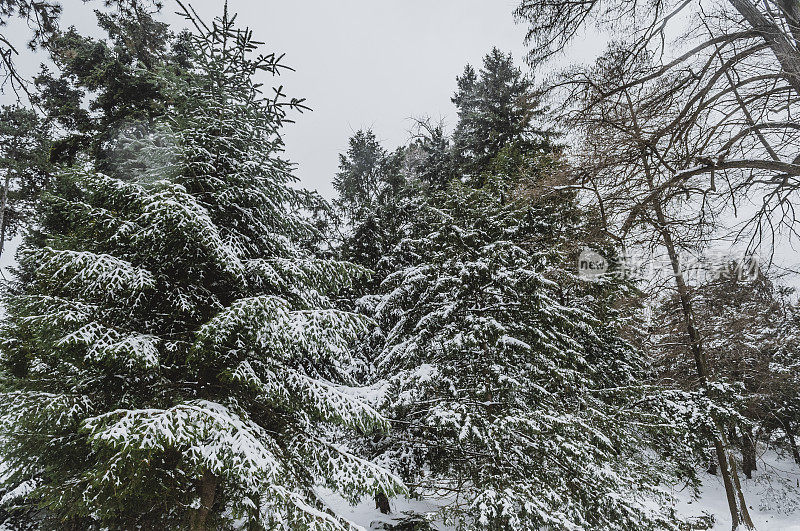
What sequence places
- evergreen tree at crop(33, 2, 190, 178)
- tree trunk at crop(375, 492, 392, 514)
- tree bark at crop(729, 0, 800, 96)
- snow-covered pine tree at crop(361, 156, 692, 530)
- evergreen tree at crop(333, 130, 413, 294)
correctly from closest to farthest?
tree bark at crop(729, 0, 800, 96)
snow-covered pine tree at crop(361, 156, 692, 530)
evergreen tree at crop(33, 2, 190, 178)
tree trunk at crop(375, 492, 392, 514)
evergreen tree at crop(333, 130, 413, 294)

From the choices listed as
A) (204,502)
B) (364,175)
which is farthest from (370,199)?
(204,502)

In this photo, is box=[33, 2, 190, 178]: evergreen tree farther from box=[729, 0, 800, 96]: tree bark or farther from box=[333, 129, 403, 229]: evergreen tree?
box=[729, 0, 800, 96]: tree bark

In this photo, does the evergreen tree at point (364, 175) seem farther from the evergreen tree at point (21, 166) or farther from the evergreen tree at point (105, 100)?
the evergreen tree at point (21, 166)

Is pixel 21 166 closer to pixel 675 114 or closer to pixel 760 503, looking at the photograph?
pixel 675 114

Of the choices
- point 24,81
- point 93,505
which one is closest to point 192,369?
point 93,505

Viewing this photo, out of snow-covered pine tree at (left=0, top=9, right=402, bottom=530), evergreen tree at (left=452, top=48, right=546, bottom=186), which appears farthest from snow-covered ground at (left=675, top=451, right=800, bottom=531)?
snow-covered pine tree at (left=0, top=9, right=402, bottom=530)

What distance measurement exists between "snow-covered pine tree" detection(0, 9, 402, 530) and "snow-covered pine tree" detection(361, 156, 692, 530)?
1.65m

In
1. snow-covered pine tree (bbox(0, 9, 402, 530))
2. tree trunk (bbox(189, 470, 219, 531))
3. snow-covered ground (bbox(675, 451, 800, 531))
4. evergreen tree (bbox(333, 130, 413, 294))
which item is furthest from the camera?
snow-covered ground (bbox(675, 451, 800, 531))

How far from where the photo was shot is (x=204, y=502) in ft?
16.6

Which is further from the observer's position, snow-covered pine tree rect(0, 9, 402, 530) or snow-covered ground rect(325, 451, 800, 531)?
snow-covered ground rect(325, 451, 800, 531)

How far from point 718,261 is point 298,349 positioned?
19.2ft

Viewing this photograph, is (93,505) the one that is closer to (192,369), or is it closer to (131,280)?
(192,369)

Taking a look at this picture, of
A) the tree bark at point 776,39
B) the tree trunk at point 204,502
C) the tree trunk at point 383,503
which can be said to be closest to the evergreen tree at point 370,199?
the tree trunk at point 383,503

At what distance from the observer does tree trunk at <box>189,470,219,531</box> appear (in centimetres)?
492
